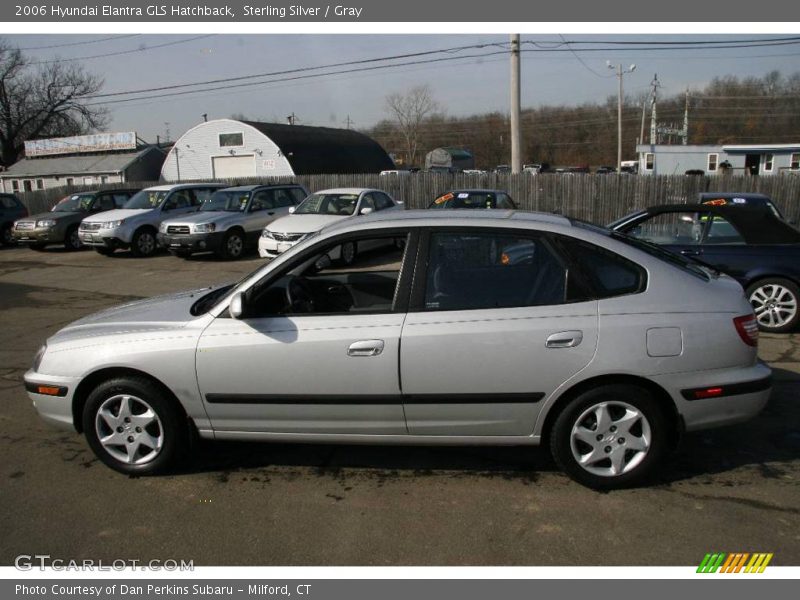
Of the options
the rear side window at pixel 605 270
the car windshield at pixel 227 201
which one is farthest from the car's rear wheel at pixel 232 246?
the rear side window at pixel 605 270

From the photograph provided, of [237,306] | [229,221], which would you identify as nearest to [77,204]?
[229,221]

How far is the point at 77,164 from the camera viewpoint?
46.8 m

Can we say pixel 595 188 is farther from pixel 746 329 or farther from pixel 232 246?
pixel 746 329

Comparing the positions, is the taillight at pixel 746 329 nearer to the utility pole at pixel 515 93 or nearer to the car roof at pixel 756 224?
the car roof at pixel 756 224

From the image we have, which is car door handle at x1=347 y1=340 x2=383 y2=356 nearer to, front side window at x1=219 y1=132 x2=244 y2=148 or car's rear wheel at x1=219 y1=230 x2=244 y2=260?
car's rear wheel at x1=219 y1=230 x2=244 y2=260

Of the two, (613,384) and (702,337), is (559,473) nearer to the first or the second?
(613,384)

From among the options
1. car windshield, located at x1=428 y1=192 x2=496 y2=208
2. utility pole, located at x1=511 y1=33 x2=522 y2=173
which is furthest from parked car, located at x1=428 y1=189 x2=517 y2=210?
utility pole, located at x1=511 y1=33 x2=522 y2=173

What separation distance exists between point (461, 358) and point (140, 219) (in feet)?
48.6

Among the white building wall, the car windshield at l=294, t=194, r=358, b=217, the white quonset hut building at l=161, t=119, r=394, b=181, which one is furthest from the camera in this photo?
the white quonset hut building at l=161, t=119, r=394, b=181

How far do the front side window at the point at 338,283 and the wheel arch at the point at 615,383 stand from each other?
3.65 ft

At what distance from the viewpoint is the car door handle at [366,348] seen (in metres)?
3.56

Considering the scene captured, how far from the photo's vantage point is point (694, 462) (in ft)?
13.3

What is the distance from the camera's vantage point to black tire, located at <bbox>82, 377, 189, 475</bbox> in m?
3.84

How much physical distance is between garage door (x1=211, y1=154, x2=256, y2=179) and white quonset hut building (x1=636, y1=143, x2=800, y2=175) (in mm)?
26408
